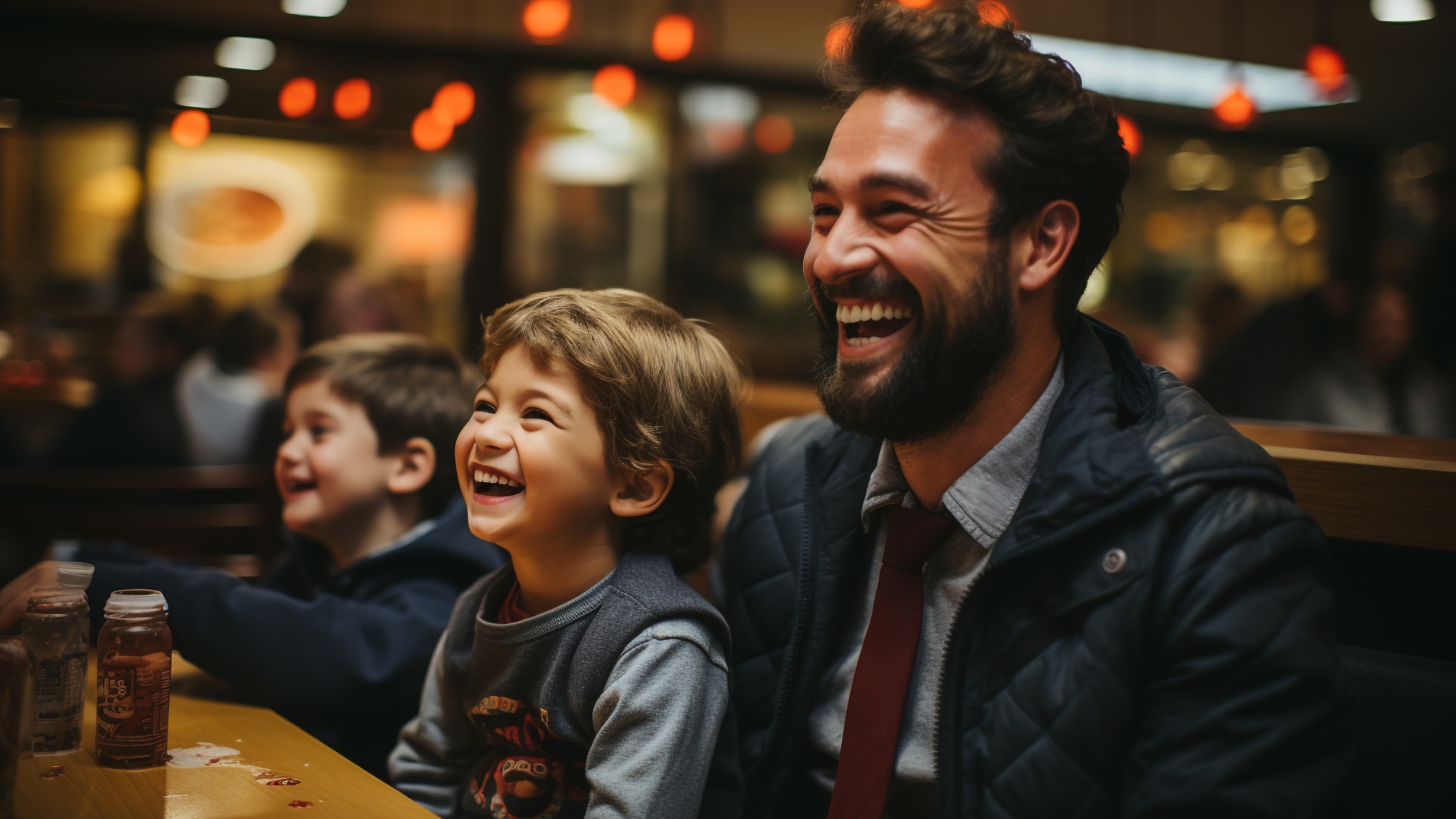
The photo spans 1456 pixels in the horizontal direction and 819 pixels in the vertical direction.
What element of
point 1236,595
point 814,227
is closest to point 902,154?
point 814,227

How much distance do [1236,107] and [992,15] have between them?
13.5 ft

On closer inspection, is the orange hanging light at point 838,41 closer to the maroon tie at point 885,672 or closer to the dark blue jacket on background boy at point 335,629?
the maroon tie at point 885,672

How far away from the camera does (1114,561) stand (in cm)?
109

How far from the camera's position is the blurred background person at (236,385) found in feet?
14.6

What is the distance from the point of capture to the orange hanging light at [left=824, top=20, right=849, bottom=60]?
1.34 metres

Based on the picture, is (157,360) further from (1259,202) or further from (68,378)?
(1259,202)

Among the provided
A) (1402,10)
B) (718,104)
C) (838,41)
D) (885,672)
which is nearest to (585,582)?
(885,672)

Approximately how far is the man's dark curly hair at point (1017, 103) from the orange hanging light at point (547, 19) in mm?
3480

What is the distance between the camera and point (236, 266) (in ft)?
25.3

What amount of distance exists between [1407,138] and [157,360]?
9.01 metres

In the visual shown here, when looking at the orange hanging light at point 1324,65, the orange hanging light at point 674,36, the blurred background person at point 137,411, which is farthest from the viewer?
the orange hanging light at point 1324,65

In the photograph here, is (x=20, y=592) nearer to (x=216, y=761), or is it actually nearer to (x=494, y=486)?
(x=216, y=761)

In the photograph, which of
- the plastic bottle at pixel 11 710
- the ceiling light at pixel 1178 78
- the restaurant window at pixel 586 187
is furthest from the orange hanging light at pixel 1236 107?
the plastic bottle at pixel 11 710

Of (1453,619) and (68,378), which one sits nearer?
(1453,619)
